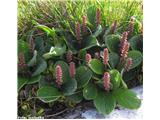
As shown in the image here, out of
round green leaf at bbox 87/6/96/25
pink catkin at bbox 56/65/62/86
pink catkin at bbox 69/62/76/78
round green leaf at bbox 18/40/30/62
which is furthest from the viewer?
round green leaf at bbox 87/6/96/25

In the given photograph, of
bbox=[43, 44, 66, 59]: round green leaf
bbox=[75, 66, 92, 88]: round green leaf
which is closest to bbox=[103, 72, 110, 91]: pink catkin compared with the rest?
bbox=[75, 66, 92, 88]: round green leaf

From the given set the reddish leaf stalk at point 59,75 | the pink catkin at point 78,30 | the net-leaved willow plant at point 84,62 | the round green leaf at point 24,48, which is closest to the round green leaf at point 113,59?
the net-leaved willow plant at point 84,62

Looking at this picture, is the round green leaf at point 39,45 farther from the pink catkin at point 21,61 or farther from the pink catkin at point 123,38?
the pink catkin at point 123,38

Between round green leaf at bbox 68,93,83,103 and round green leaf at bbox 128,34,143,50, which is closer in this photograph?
round green leaf at bbox 68,93,83,103

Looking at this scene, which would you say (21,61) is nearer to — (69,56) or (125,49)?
(69,56)

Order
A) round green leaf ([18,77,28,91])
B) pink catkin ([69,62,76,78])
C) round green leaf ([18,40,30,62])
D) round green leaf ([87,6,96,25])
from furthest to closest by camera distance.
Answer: round green leaf ([87,6,96,25])
round green leaf ([18,40,30,62])
round green leaf ([18,77,28,91])
pink catkin ([69,62,76,78])

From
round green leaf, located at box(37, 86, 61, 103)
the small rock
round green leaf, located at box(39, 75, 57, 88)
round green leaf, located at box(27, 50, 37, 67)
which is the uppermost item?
round green leaf, located at box(27, 50, 37, 67)

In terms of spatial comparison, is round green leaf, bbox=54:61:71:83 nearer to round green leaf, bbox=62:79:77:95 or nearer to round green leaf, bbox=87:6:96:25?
round green leaf, bbox=62:79:77:95
